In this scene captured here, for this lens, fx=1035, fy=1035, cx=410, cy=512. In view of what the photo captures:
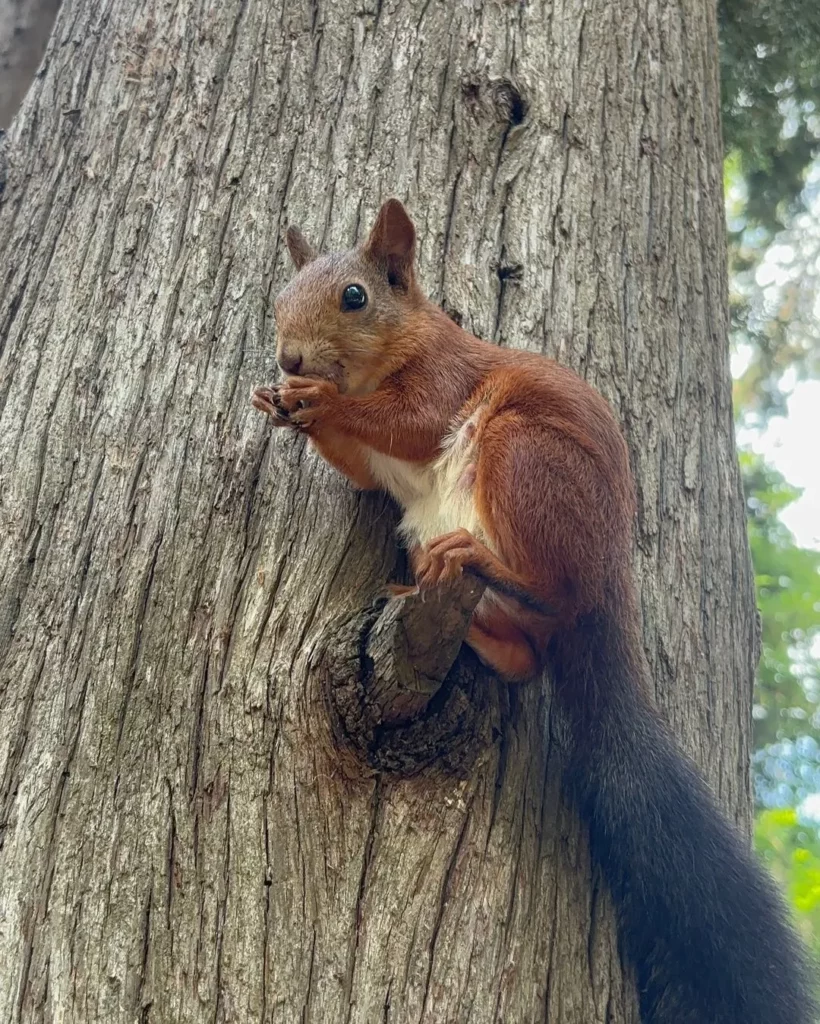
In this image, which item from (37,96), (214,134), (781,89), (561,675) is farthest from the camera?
(781,89)

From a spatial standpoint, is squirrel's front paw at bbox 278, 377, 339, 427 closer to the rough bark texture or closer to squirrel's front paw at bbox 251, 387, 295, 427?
squirrel's front paw at bbox 251, 387, 295, 427

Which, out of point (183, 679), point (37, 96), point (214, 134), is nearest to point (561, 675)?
point (183, 679)

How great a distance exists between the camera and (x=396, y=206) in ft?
7.02

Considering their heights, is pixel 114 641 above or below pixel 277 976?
above

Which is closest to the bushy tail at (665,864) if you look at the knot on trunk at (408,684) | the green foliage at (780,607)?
the knot on trunk at (408,684)

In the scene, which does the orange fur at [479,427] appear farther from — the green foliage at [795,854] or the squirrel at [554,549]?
A: the green foliage at [795,854]

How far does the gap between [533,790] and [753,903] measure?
411 millimetres

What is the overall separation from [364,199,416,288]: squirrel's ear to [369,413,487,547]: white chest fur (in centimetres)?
41

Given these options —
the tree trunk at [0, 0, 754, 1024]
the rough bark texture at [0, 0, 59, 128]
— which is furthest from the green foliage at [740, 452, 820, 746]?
the rough bark texture at [0, 0, 59, 128]

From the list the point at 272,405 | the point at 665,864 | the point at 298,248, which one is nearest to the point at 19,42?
the point at 298,248

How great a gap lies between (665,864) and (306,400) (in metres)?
1.04

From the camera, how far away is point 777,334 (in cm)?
634

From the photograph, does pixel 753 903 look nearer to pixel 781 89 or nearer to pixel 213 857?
pixel 213 857

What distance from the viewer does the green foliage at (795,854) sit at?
452 centimetres
